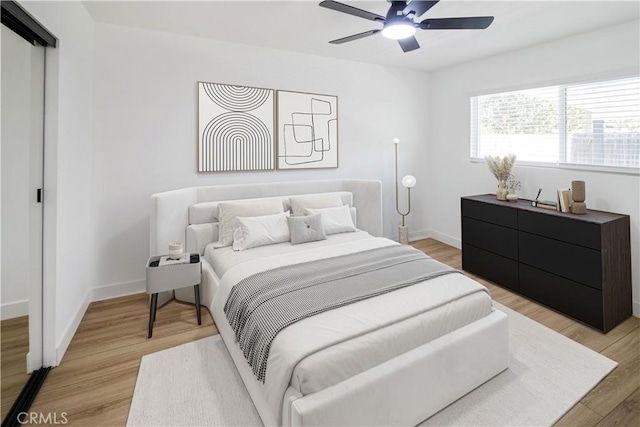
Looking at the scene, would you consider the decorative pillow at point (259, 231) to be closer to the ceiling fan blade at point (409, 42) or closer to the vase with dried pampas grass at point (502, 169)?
the ceiling fan blade at point (409, 42)

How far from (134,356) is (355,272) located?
1.70 meters

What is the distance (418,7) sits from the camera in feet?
7.29

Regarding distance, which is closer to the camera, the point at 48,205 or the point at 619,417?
the point at 619,417

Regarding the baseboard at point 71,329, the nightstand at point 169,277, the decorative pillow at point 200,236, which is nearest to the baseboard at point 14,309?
the baseboard at point 71,329

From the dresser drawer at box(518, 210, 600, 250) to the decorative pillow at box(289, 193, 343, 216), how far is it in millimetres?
1908

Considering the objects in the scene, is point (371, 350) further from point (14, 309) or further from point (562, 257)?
point (562, 257)

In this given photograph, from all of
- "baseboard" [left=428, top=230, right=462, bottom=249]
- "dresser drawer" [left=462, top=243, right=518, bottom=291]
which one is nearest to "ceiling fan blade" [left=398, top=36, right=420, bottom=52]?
"dresser drawer" [left=462, top=243, right=518, bottom=291]

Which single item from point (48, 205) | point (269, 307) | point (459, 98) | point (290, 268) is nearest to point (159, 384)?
point (269, 307)

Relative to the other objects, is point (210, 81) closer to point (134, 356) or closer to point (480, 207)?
point (134, 356)

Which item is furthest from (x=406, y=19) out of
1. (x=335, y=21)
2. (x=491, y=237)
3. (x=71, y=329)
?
(x=71, y=329)

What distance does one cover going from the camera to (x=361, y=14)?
7.42ft

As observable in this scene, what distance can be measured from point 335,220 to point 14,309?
2589 millimetres

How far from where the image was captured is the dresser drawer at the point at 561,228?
267 centimetres

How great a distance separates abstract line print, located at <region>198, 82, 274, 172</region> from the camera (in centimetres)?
355
